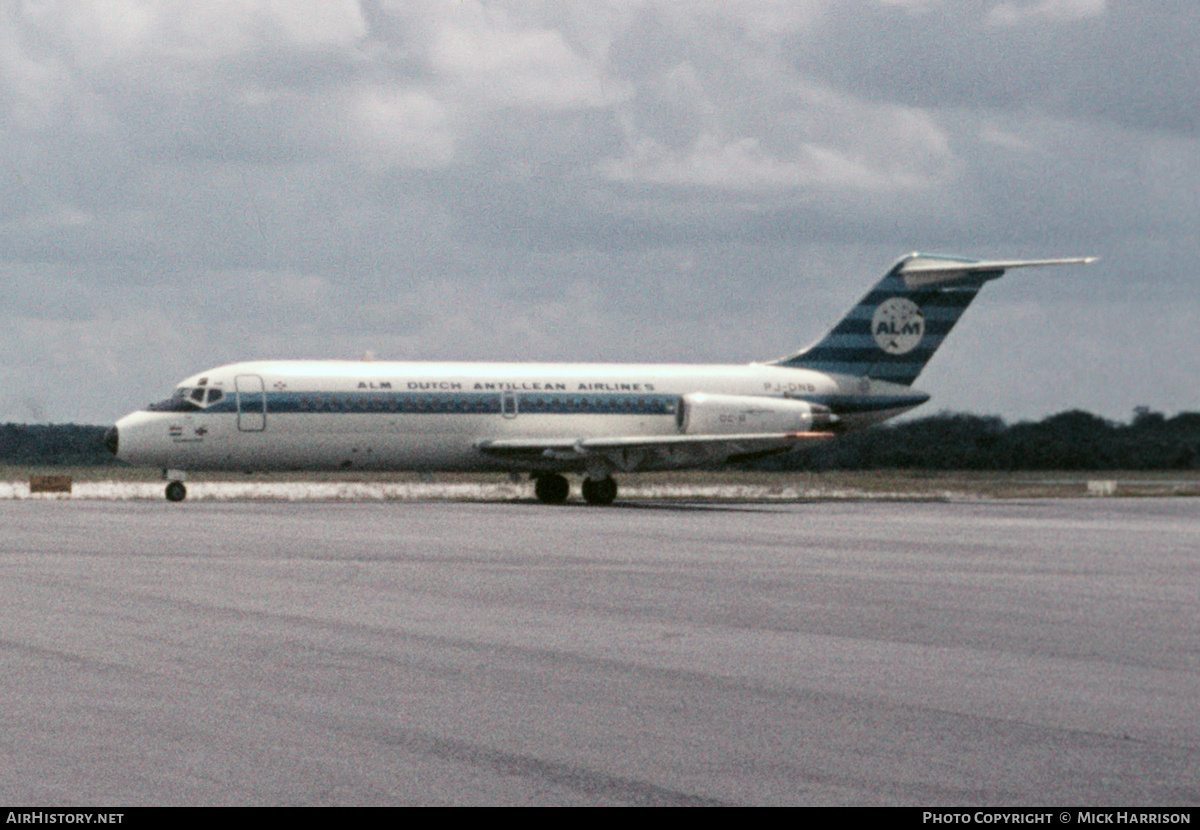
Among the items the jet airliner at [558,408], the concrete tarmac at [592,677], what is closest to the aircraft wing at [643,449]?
the jet airliner at [558,408]

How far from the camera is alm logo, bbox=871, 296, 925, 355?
48.5 meters

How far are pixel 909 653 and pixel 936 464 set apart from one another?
6030 cm

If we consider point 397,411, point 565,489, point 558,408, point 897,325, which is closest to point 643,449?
point 558,408

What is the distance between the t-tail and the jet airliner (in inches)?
1.6

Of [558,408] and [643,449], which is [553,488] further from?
[643,449]

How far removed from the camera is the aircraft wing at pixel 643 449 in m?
42.7

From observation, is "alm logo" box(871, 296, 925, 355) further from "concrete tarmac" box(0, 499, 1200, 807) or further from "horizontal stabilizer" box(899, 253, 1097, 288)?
"concrete tarmac" box(0, 499, 1200, 807)

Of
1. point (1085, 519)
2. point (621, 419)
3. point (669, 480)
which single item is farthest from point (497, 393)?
point (669, 480)

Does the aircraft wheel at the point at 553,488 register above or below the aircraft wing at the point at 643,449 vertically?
below

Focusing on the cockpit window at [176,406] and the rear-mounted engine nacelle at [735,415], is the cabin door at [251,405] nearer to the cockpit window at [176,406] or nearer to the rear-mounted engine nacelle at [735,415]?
the cockpit window at [176,406]

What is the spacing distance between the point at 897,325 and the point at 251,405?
61.9 feet

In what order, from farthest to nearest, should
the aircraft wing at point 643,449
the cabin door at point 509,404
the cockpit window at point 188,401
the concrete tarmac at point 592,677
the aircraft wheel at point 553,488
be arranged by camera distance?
the aircraft wheel at point 553,488 < the cabin door at point 509,404 < the aircraft wing at point 643,449 < the cockpit window at point 188,401 < the concrete tarmac at point 592,677

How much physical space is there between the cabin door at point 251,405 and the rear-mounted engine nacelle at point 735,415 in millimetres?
11261
